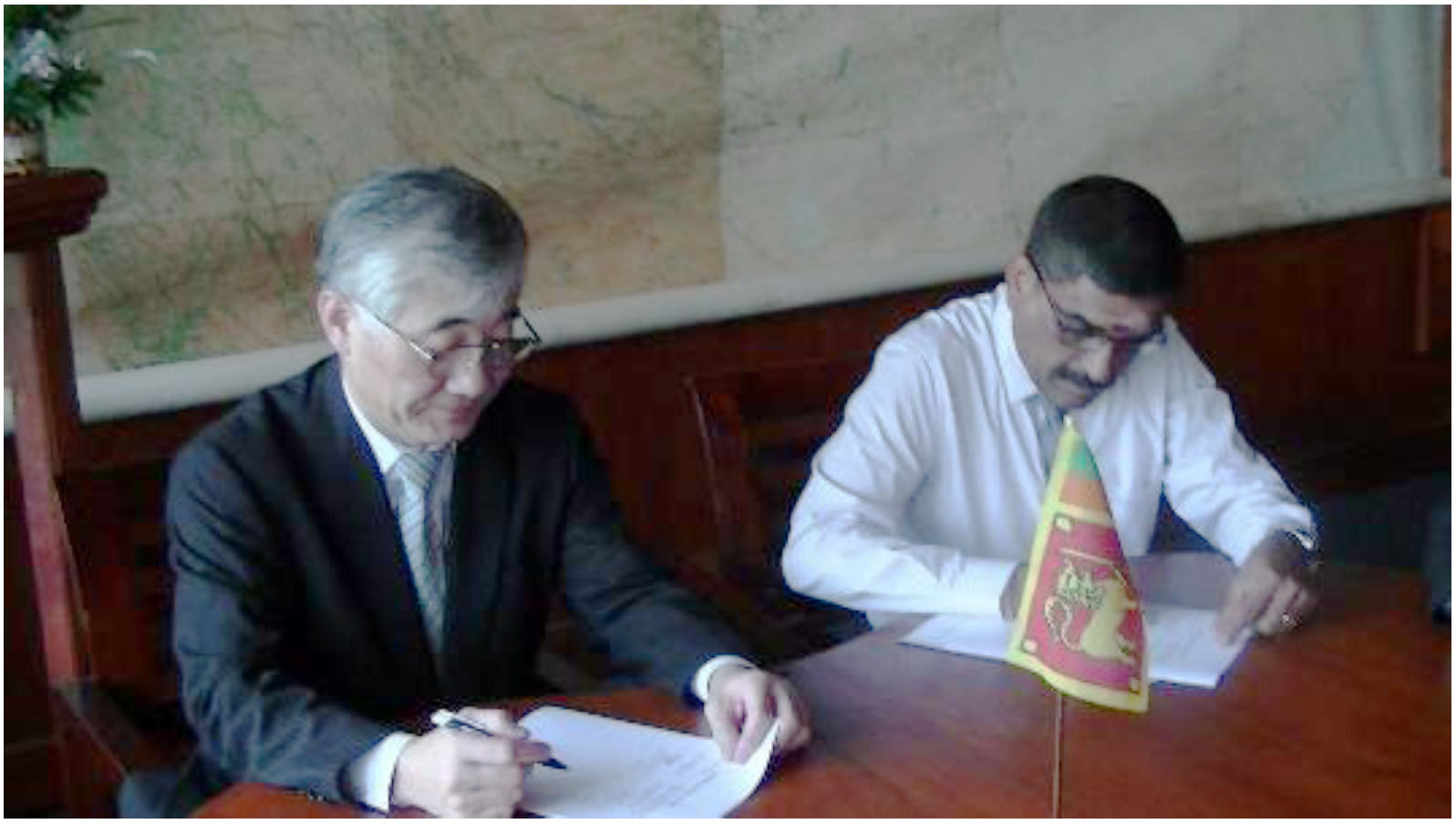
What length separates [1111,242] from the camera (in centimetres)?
216

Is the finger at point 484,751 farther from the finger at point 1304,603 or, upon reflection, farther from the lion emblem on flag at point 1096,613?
the finger at point 1304,603

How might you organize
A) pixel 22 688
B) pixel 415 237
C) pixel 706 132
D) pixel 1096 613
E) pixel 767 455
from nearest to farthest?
pixel 1096 613 < pixel 415 237 < pixel 767 455 < pixel 22 688 < pixel 706 132

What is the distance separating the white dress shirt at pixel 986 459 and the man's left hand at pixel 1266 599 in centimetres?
23

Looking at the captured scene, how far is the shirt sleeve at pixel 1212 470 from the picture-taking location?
7.43 ft

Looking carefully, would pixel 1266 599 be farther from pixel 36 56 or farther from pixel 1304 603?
pixel 36 56

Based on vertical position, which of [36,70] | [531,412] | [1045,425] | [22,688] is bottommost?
[22,688]

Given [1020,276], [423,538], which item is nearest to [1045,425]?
[1020,276]

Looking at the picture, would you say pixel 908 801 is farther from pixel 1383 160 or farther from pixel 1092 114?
pixel 1383 160

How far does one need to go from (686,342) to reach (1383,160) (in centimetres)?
178

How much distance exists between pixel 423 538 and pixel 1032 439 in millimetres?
874

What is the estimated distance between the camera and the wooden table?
152cm

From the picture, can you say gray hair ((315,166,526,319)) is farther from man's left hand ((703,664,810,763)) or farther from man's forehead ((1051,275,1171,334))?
man's forehead ((1051,275,1171,334))

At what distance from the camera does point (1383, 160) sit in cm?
421

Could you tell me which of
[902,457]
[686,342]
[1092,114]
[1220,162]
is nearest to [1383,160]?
[1220,162]
